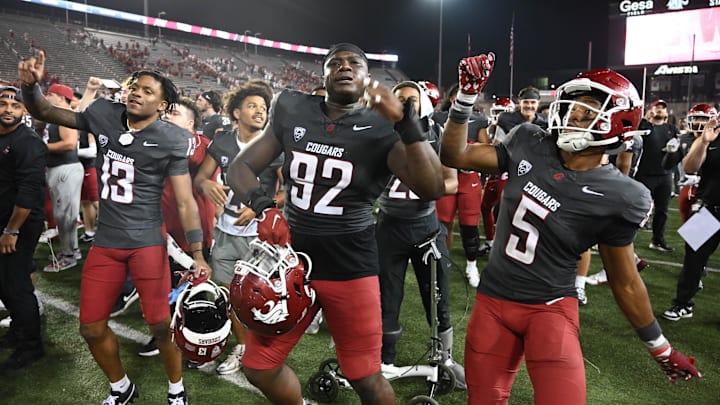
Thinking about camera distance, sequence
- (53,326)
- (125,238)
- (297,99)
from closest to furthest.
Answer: (297,99), (125,238), (53,326)

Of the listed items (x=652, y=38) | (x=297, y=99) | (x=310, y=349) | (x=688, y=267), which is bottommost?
(x=310, y=349)

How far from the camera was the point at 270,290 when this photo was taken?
223 centimetres

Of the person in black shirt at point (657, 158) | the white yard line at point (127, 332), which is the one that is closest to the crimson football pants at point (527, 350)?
the white yard line at point (127, 332)

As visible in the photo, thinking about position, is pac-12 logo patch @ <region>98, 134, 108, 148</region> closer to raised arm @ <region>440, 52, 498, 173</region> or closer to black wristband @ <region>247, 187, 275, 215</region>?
black wristband @ <region>247, 187, 275, 215</region>

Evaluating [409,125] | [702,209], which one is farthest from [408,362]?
[702,209]

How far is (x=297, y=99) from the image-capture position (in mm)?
2629

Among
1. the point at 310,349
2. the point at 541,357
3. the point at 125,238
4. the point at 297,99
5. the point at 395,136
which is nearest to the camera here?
the point at 541,357

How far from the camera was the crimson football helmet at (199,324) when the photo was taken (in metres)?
2.89

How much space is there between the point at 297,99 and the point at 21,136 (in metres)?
2.66

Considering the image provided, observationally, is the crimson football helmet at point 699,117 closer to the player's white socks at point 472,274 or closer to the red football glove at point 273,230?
the player's white socks at point 472,274

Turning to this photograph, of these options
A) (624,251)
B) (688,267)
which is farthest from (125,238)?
(688,267)

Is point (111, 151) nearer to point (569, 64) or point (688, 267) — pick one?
point (688, 267)

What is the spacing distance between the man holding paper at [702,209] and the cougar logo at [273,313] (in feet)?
13.0

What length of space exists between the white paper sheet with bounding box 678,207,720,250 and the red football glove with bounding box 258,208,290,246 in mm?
4025
